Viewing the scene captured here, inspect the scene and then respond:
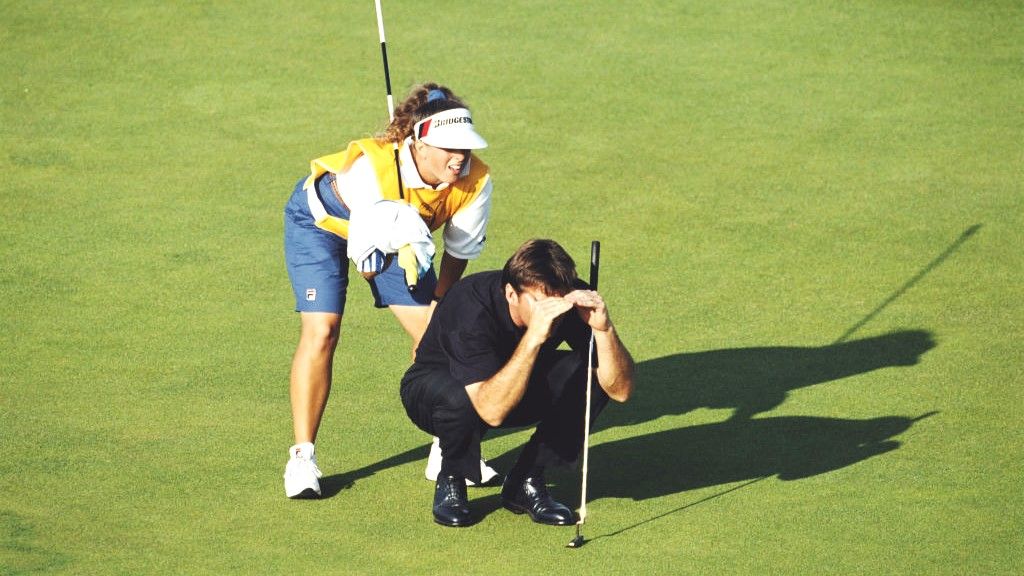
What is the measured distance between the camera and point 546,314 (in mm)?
5684

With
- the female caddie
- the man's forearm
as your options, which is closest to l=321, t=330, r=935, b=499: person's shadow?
the female caddie

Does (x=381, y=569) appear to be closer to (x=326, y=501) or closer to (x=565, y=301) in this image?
(x=326, y=501)

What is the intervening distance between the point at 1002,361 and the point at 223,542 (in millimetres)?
4086

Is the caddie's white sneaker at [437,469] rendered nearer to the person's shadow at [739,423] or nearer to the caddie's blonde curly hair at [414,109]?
the person's shadow at [739,423]

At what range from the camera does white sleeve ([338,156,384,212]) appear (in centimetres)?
637

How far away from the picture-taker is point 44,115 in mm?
11297

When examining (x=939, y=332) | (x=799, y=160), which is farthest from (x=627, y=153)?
(x=939, y=332)

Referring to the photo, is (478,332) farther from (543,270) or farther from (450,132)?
(450,132)

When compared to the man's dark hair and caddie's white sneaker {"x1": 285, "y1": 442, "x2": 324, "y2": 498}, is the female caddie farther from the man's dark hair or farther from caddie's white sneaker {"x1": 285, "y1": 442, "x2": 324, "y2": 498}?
the man's dark hair

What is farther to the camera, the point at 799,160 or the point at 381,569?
the point at 799,160

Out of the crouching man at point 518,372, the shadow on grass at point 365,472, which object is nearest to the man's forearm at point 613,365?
the crouching man at point 518,372

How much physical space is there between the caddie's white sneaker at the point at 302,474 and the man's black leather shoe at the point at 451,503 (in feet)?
1.79

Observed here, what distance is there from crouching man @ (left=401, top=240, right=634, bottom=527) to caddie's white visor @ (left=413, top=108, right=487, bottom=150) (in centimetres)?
53

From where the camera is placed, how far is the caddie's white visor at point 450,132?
6.23m
